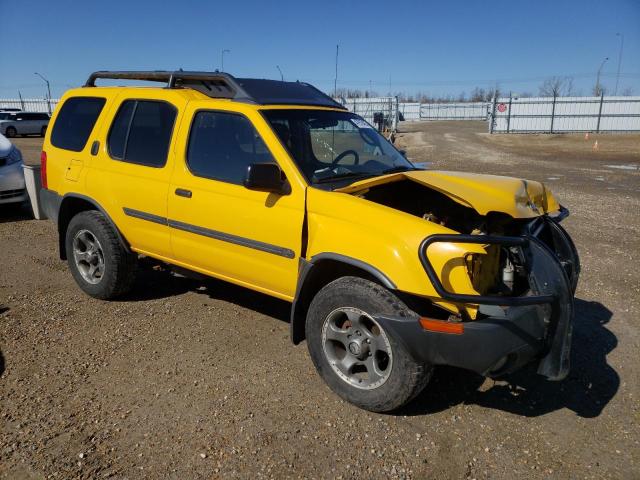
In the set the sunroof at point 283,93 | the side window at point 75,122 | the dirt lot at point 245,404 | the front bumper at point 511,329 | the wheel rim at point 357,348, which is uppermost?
the sunroof at point 283,93

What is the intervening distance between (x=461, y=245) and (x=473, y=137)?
33437mm

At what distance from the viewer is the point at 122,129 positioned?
15.8 feet

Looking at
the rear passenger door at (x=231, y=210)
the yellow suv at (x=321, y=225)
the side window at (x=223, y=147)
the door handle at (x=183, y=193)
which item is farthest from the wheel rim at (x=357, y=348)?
the door handle at (x=183, y=193)

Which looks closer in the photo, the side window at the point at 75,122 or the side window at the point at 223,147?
the side window at the point at 223,147

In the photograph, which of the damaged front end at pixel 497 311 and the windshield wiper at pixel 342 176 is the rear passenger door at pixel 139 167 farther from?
the damaged front end at pixel 497 311

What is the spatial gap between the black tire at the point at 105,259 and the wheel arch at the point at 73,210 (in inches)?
2.1

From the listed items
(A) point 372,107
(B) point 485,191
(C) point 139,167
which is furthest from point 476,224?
(A) point 372,107

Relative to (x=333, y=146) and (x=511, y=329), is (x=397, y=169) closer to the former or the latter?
(x=333, y=146)

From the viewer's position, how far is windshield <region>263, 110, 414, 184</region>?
389 cm

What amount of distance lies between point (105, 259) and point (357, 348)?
2.81m

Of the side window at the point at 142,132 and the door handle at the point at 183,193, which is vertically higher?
the side window at the point at 142,132

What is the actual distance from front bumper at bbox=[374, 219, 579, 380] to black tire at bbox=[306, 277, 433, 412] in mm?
91

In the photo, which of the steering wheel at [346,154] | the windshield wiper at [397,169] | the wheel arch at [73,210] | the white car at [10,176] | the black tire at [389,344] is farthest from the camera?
the white car at [10,176]

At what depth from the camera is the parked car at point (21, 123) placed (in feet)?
97.6
